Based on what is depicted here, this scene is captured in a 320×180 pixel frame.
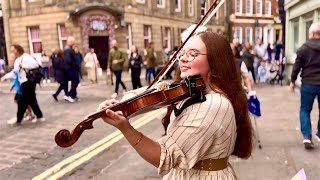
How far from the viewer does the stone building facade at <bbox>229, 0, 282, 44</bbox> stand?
4091 cm

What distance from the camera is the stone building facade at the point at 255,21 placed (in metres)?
40.9

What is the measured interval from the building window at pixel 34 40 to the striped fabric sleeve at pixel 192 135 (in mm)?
22978

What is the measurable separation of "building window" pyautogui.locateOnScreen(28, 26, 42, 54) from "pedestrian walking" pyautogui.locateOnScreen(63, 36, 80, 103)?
44.8 feet

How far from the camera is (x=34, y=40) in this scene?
23.1m

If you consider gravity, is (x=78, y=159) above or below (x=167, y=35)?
below

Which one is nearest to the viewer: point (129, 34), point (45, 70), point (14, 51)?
point (14, 51)

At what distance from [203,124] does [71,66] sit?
9372mm

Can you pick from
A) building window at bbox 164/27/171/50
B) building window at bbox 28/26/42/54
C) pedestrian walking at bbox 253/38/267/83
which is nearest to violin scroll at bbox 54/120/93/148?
pedestrian walking at bbox 253/38/267/83

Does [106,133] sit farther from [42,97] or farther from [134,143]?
[42,97]

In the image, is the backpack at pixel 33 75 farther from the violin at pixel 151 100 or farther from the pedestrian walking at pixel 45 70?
the pedestrian walking at pixel 45 70

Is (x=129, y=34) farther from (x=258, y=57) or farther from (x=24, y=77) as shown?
(x=24, y=77)

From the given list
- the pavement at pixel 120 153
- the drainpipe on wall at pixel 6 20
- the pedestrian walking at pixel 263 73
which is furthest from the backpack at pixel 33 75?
the drainpipe on wall at pixel 6 20

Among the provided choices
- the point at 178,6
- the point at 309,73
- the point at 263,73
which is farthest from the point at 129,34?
the point at 309,73

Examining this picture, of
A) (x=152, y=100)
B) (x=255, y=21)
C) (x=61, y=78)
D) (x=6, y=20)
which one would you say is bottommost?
(x=61, y=78)
